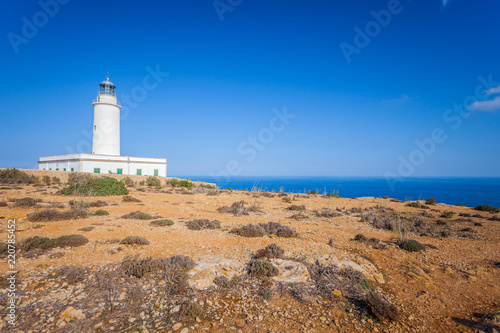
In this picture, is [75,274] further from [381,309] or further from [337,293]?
[381,309]

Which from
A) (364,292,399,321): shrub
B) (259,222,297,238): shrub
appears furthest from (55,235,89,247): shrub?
(364,292,399,321): shrub

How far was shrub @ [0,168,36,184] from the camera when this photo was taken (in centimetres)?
2203

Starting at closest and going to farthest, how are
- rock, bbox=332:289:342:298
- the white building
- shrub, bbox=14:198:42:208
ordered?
rock, bbox=332:289:342:298 → shrub, bbox=14:198:42:208 → the white building

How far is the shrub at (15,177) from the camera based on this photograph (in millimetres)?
22031

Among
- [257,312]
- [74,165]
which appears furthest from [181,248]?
[74,165]

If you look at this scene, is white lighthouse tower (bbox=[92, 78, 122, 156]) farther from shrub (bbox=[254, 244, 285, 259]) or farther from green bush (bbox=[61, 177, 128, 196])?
shrub (bbox=[254, 244, 285, 259])

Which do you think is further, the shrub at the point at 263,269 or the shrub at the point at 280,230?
the shrub at the point at 280,230

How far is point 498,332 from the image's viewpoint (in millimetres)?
3436

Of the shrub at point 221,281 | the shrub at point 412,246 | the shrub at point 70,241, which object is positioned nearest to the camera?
the shrub at point 221,281

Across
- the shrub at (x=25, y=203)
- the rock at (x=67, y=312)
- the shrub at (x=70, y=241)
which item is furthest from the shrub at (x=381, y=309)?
the shrub at (x=25, y=203)

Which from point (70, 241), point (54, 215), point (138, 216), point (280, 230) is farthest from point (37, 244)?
point (280, 230)

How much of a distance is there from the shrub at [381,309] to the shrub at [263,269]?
6.14 ft

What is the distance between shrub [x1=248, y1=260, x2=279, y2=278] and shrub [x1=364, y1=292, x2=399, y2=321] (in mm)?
1873

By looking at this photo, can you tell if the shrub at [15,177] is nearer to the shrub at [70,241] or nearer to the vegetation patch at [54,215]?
the vegetation patch at [54,215]
